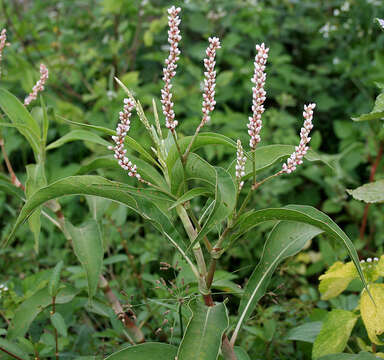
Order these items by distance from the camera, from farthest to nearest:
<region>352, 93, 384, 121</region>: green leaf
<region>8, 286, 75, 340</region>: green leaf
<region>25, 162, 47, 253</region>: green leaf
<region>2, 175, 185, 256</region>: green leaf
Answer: <region>8, 286, 75, 340</region>: green leaf
<region>25, 162, 47, 253</region>: green leaf
<region>352, 93, 384, 121</region>: green leaf
<region>2, 175, 185, 256</region>: green leaf

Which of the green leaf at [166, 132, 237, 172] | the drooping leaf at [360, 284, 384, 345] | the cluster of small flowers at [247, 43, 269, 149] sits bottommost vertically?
the drooping leaf at [360, 284, 384, 345]

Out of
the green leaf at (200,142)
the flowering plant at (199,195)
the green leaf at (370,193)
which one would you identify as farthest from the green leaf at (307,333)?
the green leaf at (200,142)

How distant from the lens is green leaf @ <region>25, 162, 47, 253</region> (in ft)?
4.63

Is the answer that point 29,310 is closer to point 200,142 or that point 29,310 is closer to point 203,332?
point 203,332

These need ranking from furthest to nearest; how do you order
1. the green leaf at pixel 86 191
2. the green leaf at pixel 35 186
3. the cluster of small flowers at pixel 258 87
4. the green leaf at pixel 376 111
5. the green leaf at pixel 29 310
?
the green leaf at pixel 29 310, the green leaf at pixel 35 186, the green leaf at pixel 376 111, the green leaf at pixel 86 191, the cluster of small flowers at pixel 258 87

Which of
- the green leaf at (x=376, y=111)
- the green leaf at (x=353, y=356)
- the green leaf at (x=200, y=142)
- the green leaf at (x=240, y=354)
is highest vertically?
the green leaf at (x=376, y=111)

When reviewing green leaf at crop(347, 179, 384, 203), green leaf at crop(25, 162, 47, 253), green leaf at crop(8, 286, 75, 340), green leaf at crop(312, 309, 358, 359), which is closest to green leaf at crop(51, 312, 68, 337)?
green leaf at crop(8, 286, 75, 340)

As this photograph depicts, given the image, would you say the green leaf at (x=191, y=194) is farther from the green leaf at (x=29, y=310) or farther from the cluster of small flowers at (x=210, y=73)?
the green leaf at (x=29, y=310)

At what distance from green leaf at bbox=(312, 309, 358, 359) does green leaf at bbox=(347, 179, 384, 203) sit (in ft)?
1.10

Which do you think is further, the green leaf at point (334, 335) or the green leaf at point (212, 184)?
the green leaf at point (334, 335)

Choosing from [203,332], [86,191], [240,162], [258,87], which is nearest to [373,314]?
[203,332]

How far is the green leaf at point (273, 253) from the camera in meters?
1.34

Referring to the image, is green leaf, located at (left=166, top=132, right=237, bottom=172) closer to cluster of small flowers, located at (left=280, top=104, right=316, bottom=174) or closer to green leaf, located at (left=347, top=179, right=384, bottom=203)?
cluster of small flowers, located at (left=280, top=104, right=316, bottom=174)

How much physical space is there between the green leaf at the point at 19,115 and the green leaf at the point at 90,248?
28 centimetres
